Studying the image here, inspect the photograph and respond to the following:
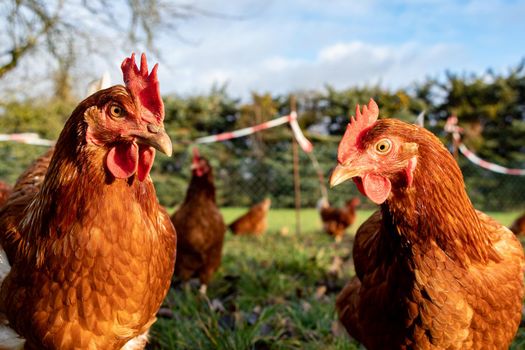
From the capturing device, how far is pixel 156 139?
1491mm

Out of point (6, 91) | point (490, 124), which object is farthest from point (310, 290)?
point (490, 124)

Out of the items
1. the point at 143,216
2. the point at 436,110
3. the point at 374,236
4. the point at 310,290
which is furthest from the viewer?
the point at 436,110

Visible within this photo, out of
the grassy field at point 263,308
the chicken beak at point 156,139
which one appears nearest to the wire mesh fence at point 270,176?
the grassy field at point 263,308

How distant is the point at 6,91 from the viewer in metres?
8.82

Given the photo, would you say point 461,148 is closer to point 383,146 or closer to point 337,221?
point 337,221

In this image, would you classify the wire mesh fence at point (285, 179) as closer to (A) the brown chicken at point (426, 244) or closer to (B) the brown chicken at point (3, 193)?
(B) the brown chicken at point (3, 193)

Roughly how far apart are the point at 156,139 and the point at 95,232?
1.37 feet

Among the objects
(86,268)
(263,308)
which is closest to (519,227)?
(263,308)

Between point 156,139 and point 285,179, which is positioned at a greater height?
point 156,139

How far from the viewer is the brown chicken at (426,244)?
161cm

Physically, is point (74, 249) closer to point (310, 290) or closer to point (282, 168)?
point (310, 290)

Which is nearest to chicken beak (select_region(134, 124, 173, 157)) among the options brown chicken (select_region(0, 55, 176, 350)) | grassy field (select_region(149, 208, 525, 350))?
brown chicken (select_region(0, 55, 176, 350))

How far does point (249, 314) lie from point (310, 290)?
2.80 ft

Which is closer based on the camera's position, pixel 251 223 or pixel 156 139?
pixel 156 139
